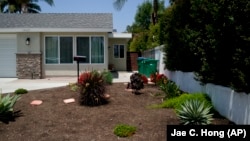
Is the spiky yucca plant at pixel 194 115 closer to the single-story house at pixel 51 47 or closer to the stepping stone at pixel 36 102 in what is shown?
the stepping stone at pixel 36 102

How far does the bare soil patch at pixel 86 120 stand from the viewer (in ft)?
24.9

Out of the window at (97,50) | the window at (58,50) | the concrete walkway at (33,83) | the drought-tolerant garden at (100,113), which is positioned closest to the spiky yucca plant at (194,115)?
the drought-tolerant garden at (100,113)

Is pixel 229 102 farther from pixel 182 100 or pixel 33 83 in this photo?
pixel 33 83

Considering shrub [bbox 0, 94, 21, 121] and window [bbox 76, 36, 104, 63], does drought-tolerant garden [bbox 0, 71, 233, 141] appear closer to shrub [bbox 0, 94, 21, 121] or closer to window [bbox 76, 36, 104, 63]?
shrub [bbox 0, 94, 21, 121]

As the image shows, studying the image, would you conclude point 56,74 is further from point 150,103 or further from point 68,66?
point 150,103

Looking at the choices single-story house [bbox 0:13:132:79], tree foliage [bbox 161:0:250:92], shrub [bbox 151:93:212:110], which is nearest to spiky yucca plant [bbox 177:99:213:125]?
tree foliage [bbox 161:0:250:92]

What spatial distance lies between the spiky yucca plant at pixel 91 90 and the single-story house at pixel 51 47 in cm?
1064

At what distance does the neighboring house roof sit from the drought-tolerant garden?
29.5 ft

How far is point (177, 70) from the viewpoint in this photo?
46.4ft

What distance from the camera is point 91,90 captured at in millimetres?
10305

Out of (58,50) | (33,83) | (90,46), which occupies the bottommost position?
(33,83)

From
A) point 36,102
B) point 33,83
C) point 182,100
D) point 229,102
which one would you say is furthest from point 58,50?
point 229,102

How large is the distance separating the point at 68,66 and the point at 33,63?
1978 millimetres

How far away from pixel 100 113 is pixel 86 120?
670 mm
